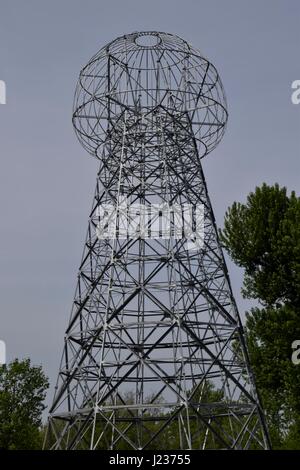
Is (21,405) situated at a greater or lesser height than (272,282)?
lesser

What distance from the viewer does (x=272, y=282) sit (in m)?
19.8

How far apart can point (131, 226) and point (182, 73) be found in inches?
255

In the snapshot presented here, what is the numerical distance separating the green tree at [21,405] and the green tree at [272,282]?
369 inches

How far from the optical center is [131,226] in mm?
16281

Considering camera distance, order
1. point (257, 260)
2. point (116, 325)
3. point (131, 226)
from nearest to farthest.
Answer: point (116, 325), point (131, 226), point (257, 260)

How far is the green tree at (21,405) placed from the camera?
770 inches

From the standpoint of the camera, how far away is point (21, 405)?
20688 millimetres

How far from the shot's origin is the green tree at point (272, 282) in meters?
18.8

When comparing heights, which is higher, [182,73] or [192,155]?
[182,73]

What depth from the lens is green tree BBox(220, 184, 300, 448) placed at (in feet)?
61.8

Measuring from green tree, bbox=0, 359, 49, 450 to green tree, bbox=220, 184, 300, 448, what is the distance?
9361 mm

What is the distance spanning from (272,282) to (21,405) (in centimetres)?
1169
